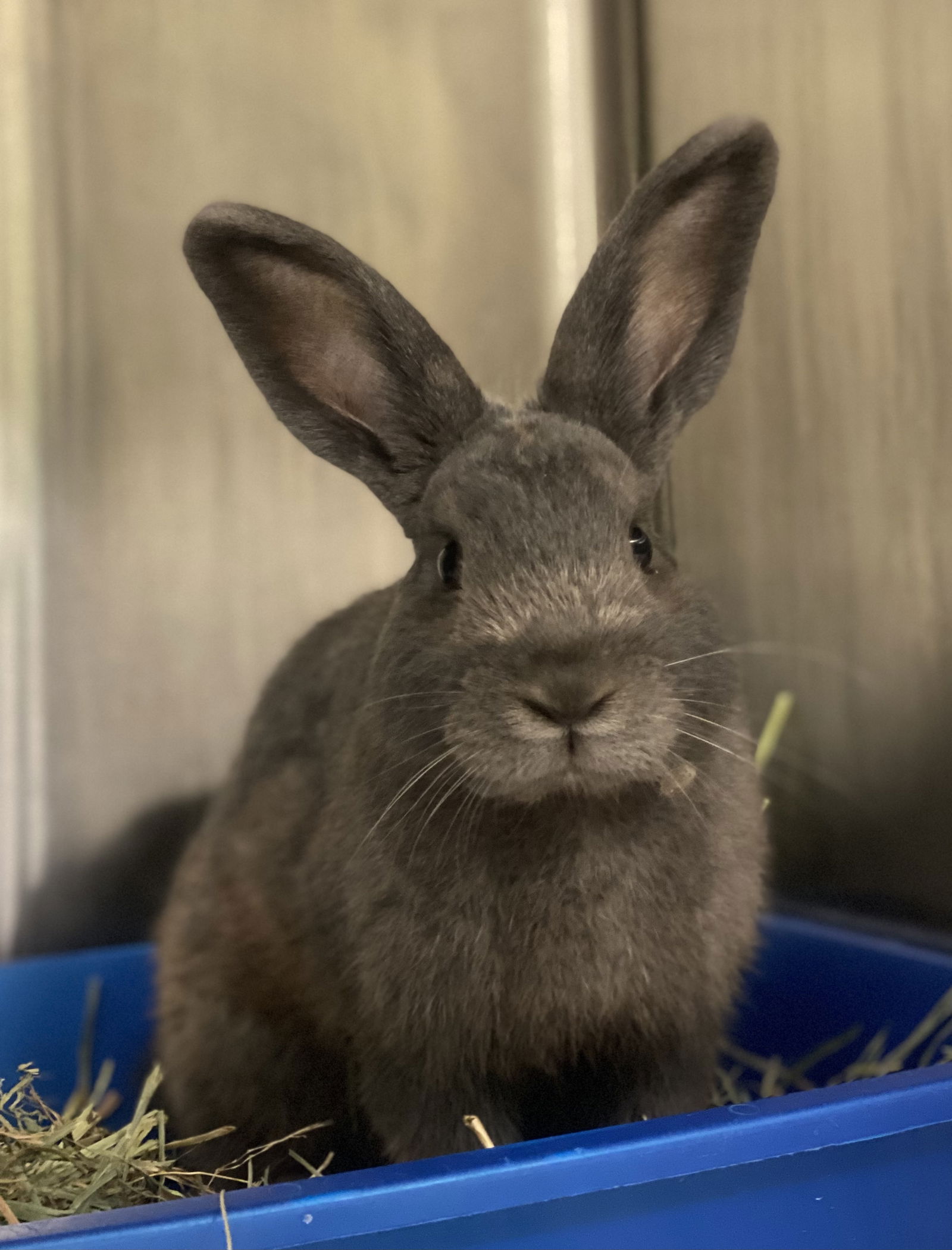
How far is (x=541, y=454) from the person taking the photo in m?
1.31

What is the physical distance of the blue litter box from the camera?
39.4 inches

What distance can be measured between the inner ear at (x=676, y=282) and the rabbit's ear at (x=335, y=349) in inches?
8.2

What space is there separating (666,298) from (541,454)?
0.31 m

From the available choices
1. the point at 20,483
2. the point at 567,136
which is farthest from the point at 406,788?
the point at 567,136

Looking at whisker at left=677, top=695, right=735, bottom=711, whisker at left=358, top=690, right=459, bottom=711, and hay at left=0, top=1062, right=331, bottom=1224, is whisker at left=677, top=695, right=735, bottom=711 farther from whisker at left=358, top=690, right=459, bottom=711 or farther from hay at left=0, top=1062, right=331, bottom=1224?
hay at left=0, top=1062, right=331, bottom=1224

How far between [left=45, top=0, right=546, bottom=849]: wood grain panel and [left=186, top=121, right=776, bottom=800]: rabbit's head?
3.12ft

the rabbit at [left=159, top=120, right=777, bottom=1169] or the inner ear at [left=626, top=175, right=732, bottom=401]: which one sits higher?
the inner ear at [left=626, top=175, right=732, bottom=401]

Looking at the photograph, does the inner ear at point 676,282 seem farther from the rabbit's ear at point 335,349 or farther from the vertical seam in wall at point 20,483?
the vertical seam in wall at point 20,483

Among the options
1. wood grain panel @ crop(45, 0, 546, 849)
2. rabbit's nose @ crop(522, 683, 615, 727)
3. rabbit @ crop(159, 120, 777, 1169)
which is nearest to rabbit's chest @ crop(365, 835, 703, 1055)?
rabbit @ crop(159, 120, 777, 1169)

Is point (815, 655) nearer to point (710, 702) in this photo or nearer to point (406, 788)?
point (710, 702)

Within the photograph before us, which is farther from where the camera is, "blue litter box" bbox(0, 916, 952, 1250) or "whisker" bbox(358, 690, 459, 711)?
"whisker" bbox(358, 690, 459, 711)

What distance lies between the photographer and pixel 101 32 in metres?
2.44

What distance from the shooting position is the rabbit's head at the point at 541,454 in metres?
1.14

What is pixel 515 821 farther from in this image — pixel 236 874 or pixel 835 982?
pixel 835 982
